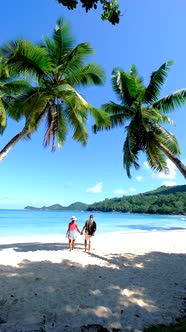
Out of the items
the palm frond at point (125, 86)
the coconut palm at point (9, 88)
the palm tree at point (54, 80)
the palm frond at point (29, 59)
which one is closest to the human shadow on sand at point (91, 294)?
the palm tree at point (54, 80)

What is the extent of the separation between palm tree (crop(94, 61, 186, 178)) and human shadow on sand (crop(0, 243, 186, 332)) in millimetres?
4983

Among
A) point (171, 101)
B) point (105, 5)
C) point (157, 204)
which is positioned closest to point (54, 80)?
point (171, 101)

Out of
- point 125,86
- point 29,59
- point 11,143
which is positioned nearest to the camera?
point 11,143

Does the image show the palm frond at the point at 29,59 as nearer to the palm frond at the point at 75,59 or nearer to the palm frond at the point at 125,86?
the palm frond at the point at 75,59

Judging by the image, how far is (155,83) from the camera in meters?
12.3

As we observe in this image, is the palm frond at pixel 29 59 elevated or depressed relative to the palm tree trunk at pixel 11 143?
elevated

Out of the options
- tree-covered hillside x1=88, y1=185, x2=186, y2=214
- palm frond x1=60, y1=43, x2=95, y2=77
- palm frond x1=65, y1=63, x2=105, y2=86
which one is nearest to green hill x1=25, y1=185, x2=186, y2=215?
tree-covered hillside x1=88, y1=185, x2=186, y2=214

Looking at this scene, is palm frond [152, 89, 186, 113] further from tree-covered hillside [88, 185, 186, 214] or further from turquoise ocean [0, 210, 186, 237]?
tree-covered hillside [88, 185, 186, 214]

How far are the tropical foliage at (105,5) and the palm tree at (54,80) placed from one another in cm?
554

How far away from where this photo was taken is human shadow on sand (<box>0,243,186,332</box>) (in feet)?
16.6

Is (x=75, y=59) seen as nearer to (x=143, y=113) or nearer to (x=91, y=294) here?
(x=143, y=113)

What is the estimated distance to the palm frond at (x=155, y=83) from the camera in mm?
11984

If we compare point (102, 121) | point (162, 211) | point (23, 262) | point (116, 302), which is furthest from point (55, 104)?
point (162, 211)

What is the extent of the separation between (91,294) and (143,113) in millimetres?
7962
